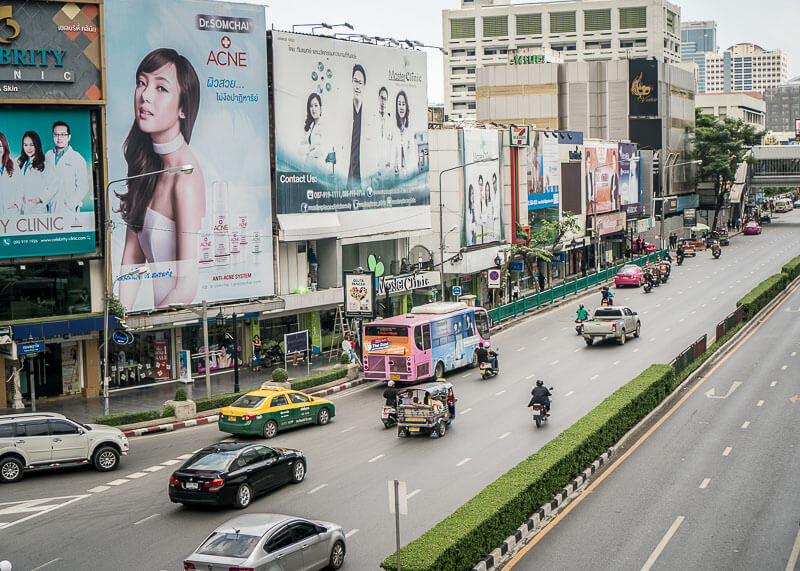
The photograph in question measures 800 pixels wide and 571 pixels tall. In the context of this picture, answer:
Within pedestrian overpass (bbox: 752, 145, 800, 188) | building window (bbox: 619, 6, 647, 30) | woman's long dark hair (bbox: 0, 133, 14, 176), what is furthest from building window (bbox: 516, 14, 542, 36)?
woman's long dark hair (bbox: 0, 133, 14, 176)

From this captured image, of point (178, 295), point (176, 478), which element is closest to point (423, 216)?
point (178, 295)

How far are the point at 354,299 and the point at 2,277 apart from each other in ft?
50.6

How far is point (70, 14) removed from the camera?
38.7m

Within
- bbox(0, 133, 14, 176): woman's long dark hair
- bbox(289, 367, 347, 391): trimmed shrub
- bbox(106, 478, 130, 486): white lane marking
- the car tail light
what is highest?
bbox(0, 133, 14, 176): woman's long dark hair

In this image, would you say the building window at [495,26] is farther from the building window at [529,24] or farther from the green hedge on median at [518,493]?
the green hedge on median at [518,493]

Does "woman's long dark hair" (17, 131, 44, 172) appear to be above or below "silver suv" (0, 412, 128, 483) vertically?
above

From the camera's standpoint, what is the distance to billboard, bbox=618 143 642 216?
98319mm

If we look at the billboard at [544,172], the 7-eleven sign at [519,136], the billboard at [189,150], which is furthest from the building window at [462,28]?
the billboard at [189,150]

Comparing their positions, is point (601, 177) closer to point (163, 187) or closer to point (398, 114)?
point (398, 114)

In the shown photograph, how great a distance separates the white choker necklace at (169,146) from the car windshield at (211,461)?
19735mm

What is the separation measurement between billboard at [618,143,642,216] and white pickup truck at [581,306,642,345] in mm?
47550

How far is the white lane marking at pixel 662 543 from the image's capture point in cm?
2034

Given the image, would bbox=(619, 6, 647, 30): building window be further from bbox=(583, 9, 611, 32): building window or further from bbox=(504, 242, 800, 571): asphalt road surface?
bbox=(504, 242, 800, 571): asphalt road surface

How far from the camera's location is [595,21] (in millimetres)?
167875
